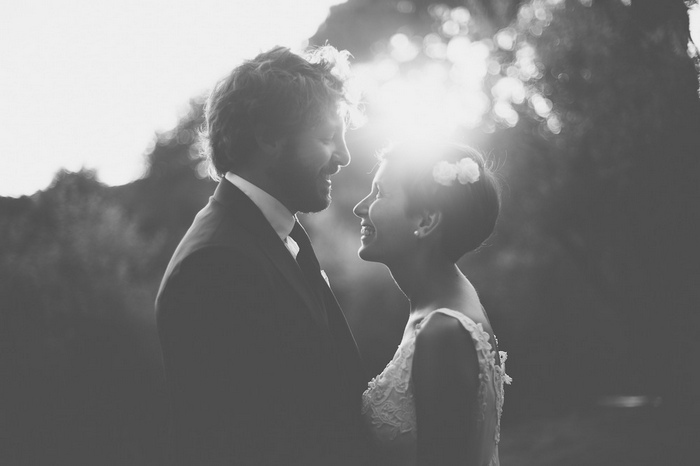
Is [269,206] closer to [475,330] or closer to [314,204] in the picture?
[314,204]

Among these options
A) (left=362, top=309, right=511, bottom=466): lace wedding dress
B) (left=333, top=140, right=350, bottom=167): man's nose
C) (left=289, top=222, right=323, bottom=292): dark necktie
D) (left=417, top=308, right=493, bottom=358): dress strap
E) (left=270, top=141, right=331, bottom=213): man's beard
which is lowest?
(left=362, top=309, right=511, bottom=466): lace wedding dress

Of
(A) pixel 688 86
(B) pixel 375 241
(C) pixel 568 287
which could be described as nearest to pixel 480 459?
(B) pixel 375 241

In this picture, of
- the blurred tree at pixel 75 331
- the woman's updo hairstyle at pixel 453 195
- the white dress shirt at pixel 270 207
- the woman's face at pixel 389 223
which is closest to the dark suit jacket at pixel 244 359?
the white dress shirt at pixel 270 207

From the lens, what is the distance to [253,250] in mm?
2506

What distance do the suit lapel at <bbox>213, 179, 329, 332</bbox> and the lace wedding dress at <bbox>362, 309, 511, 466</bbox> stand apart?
40 cm

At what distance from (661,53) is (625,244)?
2968mm

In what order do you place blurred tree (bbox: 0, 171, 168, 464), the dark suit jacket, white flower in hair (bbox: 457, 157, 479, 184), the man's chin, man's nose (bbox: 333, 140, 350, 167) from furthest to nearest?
blurred tree (bbox: 0, 171, 168, 464)
man's nose (bbox: 333, 140, 350, 167)
the man's chin
white flower in hair (bbox: 457, 157, 479, 184)
the dark suit jacket

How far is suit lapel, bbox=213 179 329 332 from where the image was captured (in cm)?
259

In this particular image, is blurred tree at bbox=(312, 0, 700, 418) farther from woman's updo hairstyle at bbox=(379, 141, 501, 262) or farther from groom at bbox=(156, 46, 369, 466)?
groom at bbox=(156, 46, 369, 466)

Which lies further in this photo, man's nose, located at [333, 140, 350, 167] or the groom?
man's nose, located at [333, 140, 350, 167]

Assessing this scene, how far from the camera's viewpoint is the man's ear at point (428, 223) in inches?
119

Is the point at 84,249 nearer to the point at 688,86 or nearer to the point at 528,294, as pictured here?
the point at 528,294

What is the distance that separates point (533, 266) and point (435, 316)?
36.1 feet

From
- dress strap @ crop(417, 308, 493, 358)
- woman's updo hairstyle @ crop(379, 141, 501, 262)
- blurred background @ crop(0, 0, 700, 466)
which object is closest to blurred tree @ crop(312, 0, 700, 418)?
blurred background @ crop(0, 0, 700, 466)
